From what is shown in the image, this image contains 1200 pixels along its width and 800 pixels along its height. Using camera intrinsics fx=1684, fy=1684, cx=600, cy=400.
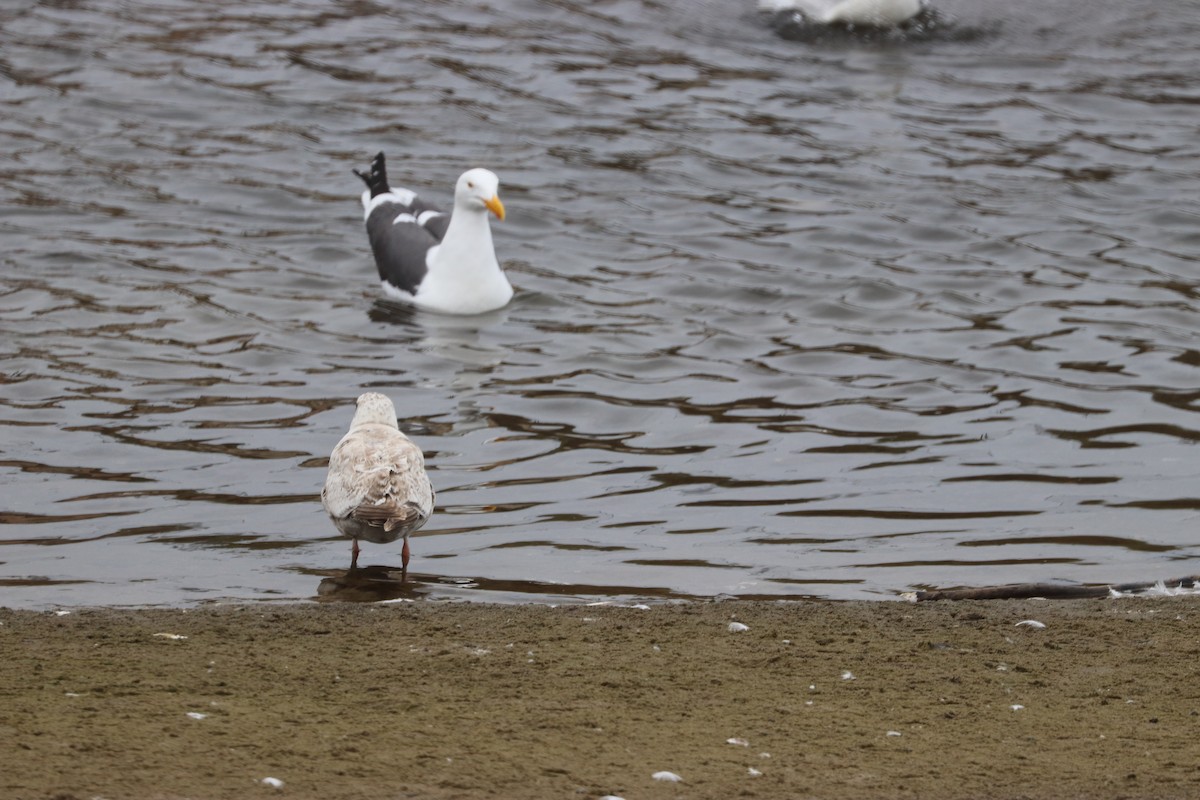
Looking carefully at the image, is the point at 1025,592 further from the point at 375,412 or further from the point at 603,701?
the point at 375,412

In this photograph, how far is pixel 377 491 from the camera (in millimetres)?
6523

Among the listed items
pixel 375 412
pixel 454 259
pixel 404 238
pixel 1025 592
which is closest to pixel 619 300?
pixel 454 259

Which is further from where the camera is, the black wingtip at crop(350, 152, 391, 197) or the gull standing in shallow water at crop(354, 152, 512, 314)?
the black wingtip at crop(350, 152, 391, 197)

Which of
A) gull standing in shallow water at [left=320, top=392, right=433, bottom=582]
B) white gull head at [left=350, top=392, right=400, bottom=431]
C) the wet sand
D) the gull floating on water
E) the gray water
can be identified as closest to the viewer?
the wet sand

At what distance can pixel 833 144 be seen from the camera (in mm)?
15453

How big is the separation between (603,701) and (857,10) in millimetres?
15719

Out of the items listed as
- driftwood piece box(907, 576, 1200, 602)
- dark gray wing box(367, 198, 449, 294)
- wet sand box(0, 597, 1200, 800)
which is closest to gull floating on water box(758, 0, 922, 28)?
dark gray wing box(367, 198, 449, 294)

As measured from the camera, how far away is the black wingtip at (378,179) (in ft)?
43.0

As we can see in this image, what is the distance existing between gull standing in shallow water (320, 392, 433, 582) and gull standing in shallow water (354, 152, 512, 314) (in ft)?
15.8

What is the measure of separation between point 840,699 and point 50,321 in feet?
24.1

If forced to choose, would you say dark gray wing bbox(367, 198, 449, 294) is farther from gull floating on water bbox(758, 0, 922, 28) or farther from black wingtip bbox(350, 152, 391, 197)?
gull floating on water bbox(758, 0, 922, 28)

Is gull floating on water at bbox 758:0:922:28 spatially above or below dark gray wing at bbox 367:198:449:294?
above

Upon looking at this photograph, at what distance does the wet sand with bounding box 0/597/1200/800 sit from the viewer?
4.15 meters

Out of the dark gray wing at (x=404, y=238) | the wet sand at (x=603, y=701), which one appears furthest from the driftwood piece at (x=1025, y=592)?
the dark gray wing at (x=404, y=238)
